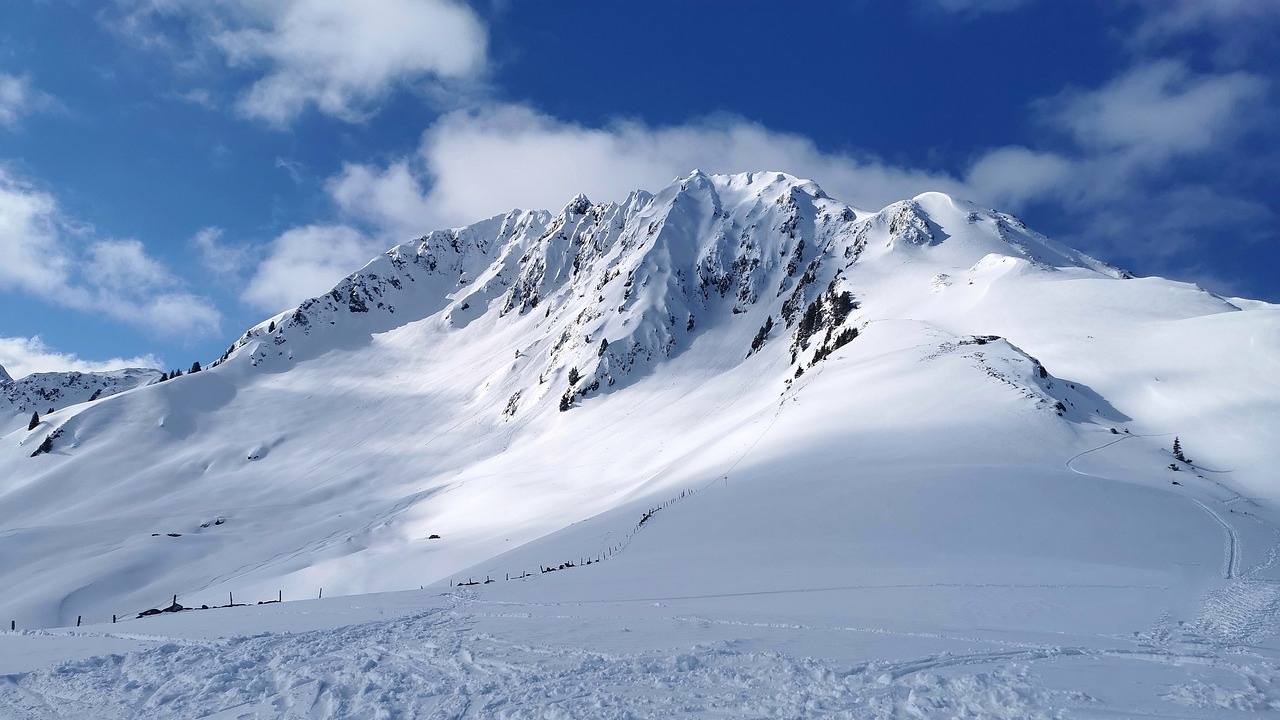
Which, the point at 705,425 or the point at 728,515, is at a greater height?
the point at 705,425

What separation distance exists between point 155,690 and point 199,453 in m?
129

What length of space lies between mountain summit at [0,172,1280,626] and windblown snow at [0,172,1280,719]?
0.42 m

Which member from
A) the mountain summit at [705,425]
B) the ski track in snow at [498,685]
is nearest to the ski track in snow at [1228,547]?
the mountain summit at [705,425]

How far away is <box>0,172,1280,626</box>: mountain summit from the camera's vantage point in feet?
93.5

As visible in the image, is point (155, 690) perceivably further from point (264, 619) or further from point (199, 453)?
point (199, 453)

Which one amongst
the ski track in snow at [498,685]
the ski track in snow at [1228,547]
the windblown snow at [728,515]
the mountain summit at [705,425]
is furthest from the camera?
the mountain summit at [705,425]

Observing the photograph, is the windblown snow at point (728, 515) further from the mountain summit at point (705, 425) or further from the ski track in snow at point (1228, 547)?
the mountain summit at point (705, 425)

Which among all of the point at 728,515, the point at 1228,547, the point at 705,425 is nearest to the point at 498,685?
the point at 728,515

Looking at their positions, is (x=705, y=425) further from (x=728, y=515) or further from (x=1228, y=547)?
(x=1228, y=547)

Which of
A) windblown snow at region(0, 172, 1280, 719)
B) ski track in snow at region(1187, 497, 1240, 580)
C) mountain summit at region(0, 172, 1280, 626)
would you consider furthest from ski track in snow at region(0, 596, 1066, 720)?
ski track in snow at region(1187, 497, 1240, 580)

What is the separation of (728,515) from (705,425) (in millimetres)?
53216

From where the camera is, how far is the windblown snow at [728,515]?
1118 cm

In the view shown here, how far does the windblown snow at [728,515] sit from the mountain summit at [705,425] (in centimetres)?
42

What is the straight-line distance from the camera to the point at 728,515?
98.5 feet
